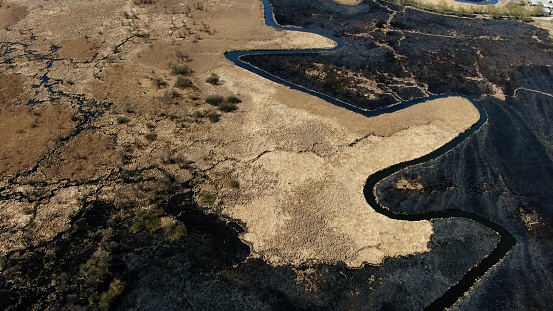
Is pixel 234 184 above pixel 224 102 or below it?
below

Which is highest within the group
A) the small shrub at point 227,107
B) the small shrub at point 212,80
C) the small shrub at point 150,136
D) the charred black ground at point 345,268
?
the small shrub at point 212,80

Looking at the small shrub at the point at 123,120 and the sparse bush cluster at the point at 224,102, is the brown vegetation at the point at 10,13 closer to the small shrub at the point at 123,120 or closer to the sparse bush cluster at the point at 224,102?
the small shrub at the point at 123,120

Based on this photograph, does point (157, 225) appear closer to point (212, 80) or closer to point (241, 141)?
point (241, 141)

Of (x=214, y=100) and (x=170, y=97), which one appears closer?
(x=214, y=100)

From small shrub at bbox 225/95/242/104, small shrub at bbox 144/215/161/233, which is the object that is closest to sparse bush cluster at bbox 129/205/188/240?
small shrub at bbox 144/215/161/233

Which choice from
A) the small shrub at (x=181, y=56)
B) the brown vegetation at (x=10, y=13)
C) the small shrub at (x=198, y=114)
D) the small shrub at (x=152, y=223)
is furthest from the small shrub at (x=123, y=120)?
the brown vegetation at (x=10, y=13)

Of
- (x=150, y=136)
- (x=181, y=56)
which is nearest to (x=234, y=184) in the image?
(x=150, y=136)

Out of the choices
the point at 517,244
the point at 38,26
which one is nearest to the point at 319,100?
the point at 517,244

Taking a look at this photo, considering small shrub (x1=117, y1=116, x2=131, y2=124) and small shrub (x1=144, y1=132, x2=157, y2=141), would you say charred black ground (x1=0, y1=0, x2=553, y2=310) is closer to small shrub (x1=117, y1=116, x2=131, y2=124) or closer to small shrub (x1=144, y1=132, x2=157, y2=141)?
small shrub (x1=144, y1=132, x2=157, y2=141)

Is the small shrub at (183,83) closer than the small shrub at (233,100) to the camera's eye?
No
